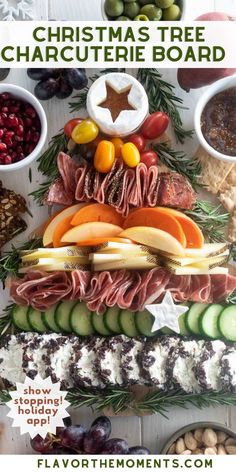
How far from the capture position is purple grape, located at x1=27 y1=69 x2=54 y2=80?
1.78 m

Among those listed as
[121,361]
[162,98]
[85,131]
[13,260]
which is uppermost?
[162,98]

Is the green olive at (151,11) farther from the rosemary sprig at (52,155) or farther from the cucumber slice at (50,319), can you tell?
the cucumber slice at (50,319)

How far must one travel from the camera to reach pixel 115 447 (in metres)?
1.74

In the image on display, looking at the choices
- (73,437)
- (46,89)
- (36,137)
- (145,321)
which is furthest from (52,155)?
(73,437)

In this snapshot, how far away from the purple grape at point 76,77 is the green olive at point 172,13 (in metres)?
0.29

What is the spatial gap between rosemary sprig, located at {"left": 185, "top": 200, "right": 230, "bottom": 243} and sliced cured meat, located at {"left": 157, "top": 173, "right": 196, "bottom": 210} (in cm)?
3

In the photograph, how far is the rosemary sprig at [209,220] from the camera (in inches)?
70.2

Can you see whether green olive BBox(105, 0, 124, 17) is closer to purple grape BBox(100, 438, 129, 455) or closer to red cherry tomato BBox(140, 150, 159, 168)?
red cherry tomato BBox(140, 150, 159, 168)

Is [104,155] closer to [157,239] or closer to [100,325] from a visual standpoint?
[157,239]

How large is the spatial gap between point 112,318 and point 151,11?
0.90 m

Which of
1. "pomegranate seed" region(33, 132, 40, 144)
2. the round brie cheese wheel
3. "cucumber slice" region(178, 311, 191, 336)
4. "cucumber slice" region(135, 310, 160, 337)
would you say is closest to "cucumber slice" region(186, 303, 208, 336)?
"cucumber slice" region(178, 311, 191, 336)

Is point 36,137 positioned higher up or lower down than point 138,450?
higher up

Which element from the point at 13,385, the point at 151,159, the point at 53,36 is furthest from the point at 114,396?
the point at 53,36
